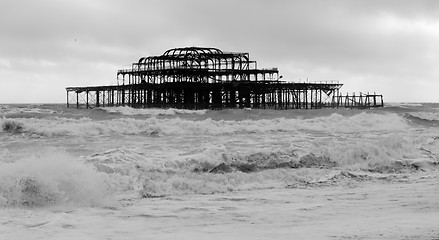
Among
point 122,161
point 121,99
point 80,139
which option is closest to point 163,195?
point 122,161

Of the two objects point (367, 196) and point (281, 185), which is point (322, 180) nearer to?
point (281, 185)

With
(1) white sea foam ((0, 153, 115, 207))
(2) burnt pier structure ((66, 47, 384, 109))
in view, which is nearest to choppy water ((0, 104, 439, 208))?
(1) white sea foam ((0, 153, 115, 207))

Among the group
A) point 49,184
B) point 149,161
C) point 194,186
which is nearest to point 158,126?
point 149,161

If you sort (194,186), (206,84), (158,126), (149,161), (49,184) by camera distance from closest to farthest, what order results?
(49,184) → (194,186) → (149,161) → (158,126) → (206,84)

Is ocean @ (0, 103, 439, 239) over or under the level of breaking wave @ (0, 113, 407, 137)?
under

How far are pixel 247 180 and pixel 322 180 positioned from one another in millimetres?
1836

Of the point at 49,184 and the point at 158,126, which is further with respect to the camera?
the point at 158,126

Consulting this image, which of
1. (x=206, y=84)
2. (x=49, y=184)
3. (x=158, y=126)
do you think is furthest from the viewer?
(x=206, y=84)

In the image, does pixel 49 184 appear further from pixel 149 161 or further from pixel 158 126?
pixel 158 126

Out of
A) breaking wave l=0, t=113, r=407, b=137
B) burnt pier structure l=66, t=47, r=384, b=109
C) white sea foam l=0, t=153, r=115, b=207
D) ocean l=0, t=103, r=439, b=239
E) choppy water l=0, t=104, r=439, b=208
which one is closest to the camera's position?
ocean l=0, t=103, r=439, b=239

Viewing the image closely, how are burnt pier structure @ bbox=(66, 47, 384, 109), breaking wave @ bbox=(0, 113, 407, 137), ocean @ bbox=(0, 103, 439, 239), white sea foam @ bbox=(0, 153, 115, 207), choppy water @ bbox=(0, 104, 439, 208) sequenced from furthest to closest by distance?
burnt pier structure @ bbox=(66, 47, 384, 109)
breaking wave @ bbox=(0, 113, 407, 137)
choppy water @ bbox=(0, 104, 439, 208)
white sea foam @ bbox=(0, 153, 115, 207)
ocean @ bbox=(0, 103, 439, 239)

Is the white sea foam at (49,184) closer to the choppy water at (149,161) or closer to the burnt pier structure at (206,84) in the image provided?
the choppy water at (149,161)

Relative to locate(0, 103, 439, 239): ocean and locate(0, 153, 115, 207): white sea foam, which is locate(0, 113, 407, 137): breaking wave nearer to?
locate(0, 103, 439, 239): ocean

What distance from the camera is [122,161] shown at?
14.1 metres
